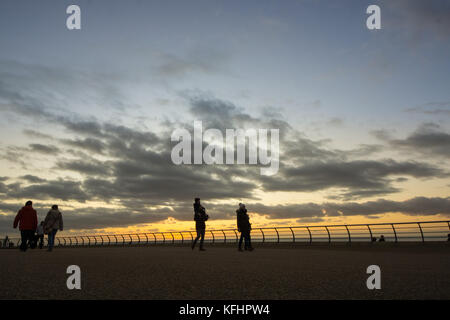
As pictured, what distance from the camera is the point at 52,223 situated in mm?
18734

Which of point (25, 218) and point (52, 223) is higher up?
point (25, 218)

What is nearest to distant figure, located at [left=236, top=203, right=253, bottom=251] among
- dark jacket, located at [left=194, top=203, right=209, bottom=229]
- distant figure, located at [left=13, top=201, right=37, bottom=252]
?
dark jacket, located at [left=194, top=203, right=209, bottom=229]

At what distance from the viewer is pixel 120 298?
18.7ft

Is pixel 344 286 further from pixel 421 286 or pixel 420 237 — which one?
pixel 420 237

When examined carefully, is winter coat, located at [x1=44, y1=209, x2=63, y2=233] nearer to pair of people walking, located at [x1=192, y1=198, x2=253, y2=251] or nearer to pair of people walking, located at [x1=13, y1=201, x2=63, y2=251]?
pair of people walking, located at [x1=13, y1=201, x2=63, y2=251]

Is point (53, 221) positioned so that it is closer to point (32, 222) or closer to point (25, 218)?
point (32, 222)

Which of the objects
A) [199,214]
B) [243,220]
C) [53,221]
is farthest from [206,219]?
[53,221]

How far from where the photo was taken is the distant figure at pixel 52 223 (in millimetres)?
18688

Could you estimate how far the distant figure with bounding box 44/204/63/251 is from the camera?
18688 mm

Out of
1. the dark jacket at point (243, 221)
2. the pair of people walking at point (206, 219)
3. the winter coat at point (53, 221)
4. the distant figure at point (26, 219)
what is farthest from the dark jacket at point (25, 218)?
the dark jacket at point (243, 221)

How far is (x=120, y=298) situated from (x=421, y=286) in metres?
4.47

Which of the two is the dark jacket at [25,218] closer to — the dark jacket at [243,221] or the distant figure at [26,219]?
the distant figure at [26,219]
